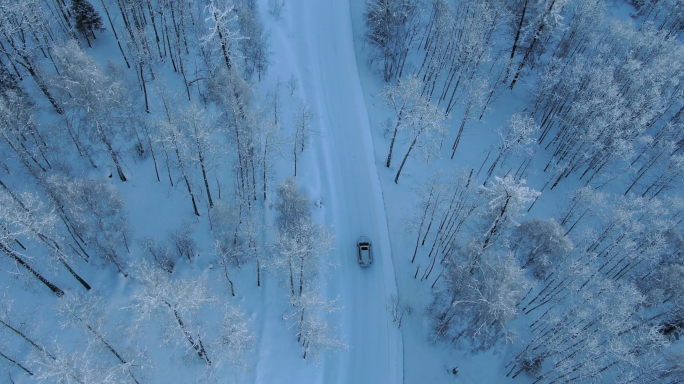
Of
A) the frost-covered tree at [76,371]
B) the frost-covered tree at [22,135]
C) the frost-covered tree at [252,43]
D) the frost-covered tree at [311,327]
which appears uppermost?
the frost-covered tree at [252,43]

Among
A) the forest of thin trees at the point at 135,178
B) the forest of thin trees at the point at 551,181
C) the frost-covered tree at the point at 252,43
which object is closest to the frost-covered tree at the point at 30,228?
the forest of thin trees at the point at 135,178

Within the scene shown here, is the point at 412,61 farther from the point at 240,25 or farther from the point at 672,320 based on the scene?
the point at 672,320

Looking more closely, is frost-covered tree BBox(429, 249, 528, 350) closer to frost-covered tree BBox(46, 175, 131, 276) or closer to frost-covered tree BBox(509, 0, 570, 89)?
frost-covered tree BBox(46, 175, 131, 276)

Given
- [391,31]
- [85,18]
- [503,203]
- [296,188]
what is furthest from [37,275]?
[391,31]

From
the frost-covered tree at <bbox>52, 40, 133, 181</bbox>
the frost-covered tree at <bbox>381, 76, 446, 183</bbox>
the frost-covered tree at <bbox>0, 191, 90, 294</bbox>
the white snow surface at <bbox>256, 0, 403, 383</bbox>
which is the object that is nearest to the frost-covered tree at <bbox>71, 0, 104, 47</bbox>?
the frost-covered tree at <bbox>52, 40, 133, 181</bbox>

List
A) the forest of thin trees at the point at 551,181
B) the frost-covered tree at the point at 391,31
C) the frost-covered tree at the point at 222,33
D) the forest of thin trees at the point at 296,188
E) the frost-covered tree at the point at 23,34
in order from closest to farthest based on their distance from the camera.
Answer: the forest of thin trees at the point at 296,188
the forest of thin trees at the point at 551,181
the frost-covered tree at the point at 23,34
the frost-covered tree at the point at 222,33
the frost-covered tree at the point at 391,31

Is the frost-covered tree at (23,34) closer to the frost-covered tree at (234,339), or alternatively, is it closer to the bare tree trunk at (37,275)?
the bare tree trunk at (37,275)
